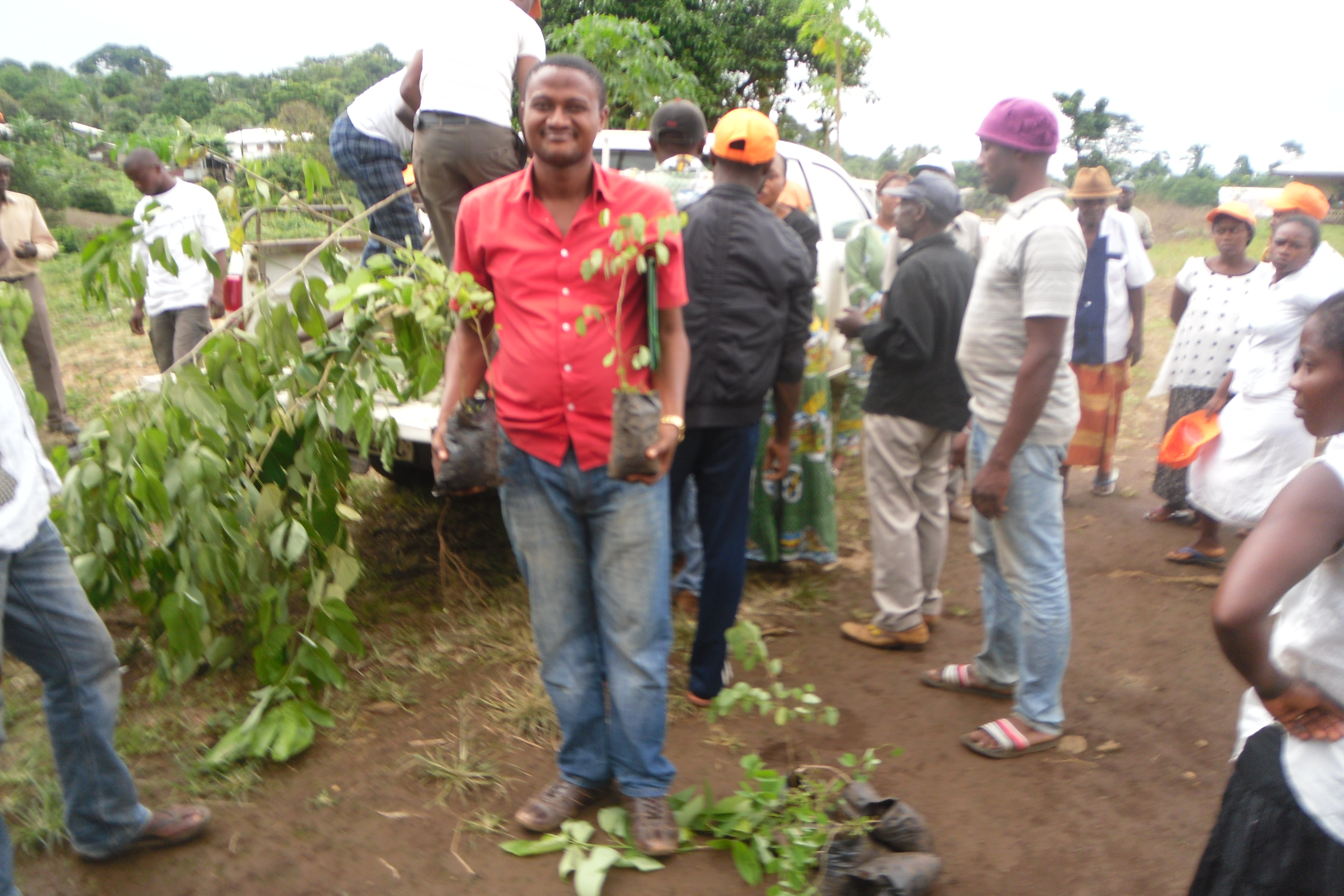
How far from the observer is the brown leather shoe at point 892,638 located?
4.02 meters

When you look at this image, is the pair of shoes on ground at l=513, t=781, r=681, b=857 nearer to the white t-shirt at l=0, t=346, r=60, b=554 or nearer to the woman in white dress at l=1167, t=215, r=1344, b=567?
the white t-shirt at l=0, t=346, r=60, b=554

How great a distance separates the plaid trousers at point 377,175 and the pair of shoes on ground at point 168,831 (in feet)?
7.73

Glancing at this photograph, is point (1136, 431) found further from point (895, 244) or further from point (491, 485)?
point (491, 485)

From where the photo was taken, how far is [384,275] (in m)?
2.85

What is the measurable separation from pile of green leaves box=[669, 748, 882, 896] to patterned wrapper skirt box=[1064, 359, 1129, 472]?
3.55 meters

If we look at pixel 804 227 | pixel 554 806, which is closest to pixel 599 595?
pixel 554 806

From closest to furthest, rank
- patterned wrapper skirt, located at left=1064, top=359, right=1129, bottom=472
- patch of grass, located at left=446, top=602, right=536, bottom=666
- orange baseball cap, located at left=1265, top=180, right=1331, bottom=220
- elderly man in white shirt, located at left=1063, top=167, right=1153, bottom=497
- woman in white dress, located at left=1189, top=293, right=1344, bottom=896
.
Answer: woman in white dress, located at left=1189, top=293, right=1344, bottom=896 → patch of grass, located at left=446, top=602, right=536, bottom=666 → orange baseball cap, located at left=1265, top=180, right=1331, bottom=220 → elderly man in white shirt, located at left=1063, top=167, right=1153, bottom=497 → patterned wrapper skirt, located at left=1064, top=359, right=1129, bottom=472

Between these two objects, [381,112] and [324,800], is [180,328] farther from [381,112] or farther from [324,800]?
[324,800]

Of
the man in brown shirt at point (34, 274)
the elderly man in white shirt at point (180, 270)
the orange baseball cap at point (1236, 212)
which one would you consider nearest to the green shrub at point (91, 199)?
the man in brown shirt at point (34, 274)

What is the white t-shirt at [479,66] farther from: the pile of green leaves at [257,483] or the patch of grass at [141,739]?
the patch of grass at [141,739]

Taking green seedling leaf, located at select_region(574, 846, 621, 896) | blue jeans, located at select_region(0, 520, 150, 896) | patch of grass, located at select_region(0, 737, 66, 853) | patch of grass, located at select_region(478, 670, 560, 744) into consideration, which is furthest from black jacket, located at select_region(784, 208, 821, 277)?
patch of grass, located at select_region(0, 737, 66, 853)

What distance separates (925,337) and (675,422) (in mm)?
1642

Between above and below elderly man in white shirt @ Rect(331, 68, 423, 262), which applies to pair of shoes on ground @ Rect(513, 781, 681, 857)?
below

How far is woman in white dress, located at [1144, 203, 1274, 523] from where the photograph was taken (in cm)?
498
